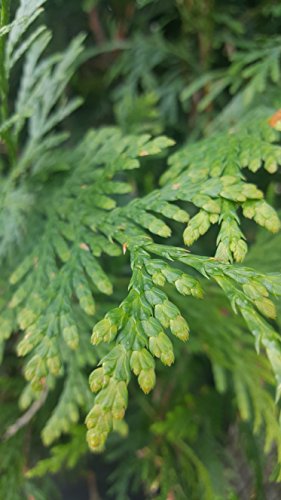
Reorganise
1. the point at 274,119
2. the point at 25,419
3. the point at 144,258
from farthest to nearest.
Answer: the point at 25,419
the point at 274,119
the point at 144,258

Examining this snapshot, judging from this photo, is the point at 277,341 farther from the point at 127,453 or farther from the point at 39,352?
the point at 127,453

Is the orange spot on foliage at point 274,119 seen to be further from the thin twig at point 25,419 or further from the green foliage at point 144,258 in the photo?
the thin twig at point 25,419

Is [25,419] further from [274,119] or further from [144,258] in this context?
[274,119]

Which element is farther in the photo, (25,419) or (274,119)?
(25,419)

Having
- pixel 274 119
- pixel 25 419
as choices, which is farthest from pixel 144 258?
pixel 25 419

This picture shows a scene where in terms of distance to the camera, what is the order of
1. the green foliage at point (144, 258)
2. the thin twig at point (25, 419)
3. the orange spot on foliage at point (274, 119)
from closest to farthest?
the green foliage at point (144, 258), the orange spot on foliage at point (274, 119), the thin twig at point (25, 419)

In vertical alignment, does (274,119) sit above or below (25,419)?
above

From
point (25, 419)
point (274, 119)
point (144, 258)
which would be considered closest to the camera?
point (144, 258)

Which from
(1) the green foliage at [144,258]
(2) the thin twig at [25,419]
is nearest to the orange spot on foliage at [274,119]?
(1) the green foliage at [144,258]
